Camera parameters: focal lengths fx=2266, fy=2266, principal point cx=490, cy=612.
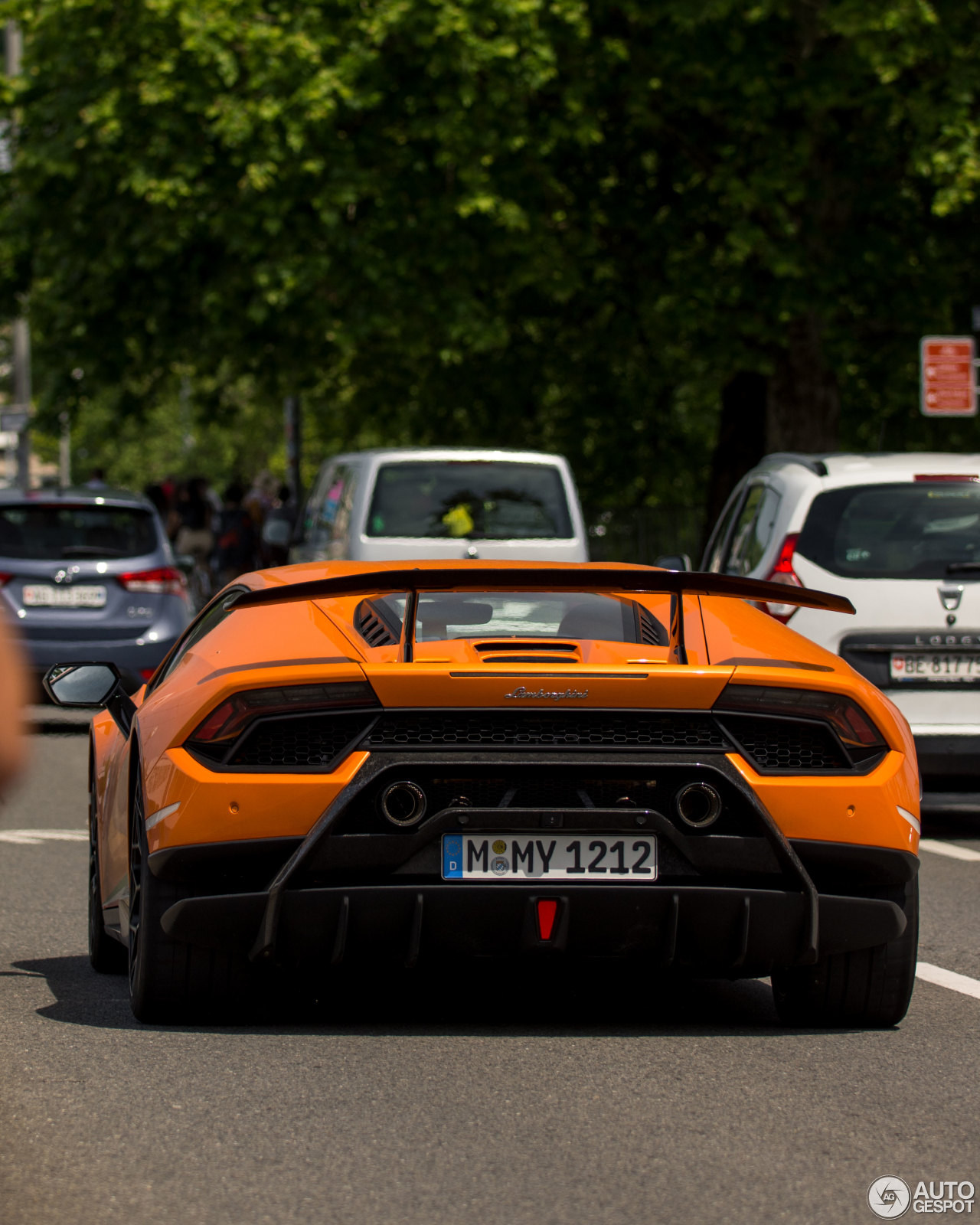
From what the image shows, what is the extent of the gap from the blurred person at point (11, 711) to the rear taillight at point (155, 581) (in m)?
14.7

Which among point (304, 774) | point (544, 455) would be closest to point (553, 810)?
point (304, 774)

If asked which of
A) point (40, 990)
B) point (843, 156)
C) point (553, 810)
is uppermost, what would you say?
point (843, 156)

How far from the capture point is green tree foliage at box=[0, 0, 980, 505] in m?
21.2

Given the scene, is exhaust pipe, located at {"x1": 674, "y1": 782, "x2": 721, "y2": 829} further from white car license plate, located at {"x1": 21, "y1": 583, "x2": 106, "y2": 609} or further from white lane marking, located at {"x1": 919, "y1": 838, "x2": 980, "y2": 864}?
white car license plate, located at {"x1": 21, "y1": 583, "x2": 106, "y2": 609}

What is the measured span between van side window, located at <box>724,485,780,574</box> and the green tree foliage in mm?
9402

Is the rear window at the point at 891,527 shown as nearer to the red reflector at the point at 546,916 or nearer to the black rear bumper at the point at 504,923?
→ the black rear bumper at the point at 504,923

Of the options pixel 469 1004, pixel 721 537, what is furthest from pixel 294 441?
pixel 469 1004

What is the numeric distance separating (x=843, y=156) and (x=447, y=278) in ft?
16.0

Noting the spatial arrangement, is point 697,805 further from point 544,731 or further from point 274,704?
point 274,704

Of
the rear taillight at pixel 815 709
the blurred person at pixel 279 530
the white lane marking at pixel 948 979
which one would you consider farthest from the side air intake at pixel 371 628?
the blurred person at pixel 279 530

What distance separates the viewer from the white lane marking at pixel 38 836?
1038 centimetres

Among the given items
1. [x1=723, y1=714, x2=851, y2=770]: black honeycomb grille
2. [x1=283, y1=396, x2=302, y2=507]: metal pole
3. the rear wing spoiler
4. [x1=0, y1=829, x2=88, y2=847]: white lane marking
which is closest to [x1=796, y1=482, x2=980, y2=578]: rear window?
[x1=0, y1=829, x2=88, y2=847]: white lane marking

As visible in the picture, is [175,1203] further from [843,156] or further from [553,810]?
[843,156]

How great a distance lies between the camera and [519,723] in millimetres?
5633
